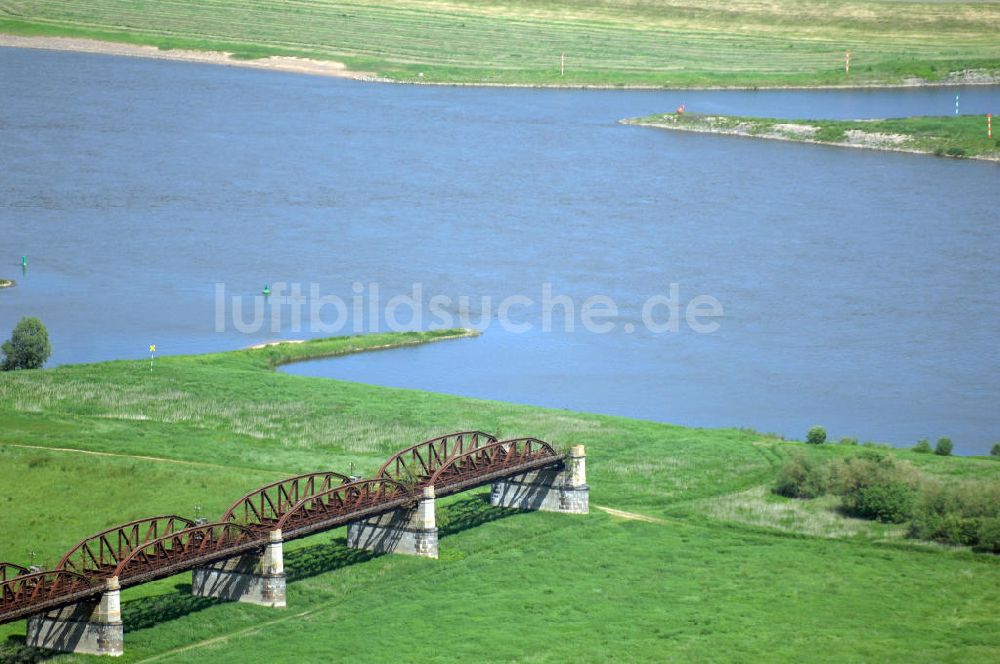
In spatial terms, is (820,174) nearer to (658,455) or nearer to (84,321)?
(84,321)

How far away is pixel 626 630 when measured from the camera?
2950 inches

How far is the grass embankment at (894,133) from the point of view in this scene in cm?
18738

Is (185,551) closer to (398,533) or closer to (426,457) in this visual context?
(398,533)

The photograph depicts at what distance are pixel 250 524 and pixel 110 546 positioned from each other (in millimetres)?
5767

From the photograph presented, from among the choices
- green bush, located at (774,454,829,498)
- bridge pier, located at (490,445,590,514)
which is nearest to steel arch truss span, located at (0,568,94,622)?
bridge pier, located at (490,445,590,514)

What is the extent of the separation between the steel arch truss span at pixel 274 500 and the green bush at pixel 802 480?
761 inches

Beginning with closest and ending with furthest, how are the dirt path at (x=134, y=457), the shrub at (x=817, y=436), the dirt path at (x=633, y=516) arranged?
the dirt path at (x=633, y=516)
the dirt path at (x=134, y=457)
the shrub at (x=817, y=436)

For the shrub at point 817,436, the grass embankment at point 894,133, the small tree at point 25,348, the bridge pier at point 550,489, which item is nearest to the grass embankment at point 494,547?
the bridge pier at point 550,489

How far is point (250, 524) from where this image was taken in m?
77.8

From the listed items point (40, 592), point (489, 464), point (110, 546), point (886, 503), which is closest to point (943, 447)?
point (886, 503)

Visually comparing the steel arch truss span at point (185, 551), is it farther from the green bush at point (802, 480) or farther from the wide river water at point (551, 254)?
the wide river water at point (551, 254)

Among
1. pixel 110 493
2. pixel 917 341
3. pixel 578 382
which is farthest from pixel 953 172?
pixel 110 493

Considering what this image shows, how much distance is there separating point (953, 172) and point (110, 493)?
10986cm

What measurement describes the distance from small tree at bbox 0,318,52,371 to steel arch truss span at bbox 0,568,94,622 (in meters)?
44.4
